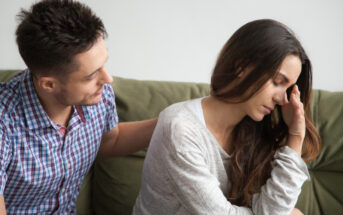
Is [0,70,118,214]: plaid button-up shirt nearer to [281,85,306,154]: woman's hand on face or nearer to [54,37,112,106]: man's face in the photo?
[54,37,112,106]: man's face

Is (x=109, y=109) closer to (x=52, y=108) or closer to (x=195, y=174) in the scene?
(x=52, y=108)

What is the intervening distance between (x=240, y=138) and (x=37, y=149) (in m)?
0.68

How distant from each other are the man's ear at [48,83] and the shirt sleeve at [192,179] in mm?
388

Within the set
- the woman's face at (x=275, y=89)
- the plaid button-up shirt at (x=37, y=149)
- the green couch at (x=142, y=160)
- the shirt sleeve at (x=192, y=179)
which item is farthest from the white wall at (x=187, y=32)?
the shirt sleeve at (x=192, y=179)

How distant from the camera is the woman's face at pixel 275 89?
1089 mm

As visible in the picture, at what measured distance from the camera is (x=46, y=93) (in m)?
Result: 1.15

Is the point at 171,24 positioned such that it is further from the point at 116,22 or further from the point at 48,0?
the point at 48,0

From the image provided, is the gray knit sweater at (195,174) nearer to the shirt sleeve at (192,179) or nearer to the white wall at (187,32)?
the shirt sleeve at (192,179)

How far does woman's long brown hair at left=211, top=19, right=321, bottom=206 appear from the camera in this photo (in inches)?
42.1

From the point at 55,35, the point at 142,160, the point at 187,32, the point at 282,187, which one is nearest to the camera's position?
the point at 55,35

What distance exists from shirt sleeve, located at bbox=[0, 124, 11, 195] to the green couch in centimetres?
50

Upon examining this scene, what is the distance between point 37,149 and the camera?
1.17m

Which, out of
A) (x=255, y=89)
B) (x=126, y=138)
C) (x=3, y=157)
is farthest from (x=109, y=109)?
(x=255, y=89)

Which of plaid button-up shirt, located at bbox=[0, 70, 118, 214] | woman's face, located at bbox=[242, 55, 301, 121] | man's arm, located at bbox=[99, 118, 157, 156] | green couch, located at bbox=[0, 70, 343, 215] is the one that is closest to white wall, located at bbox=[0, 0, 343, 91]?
green couch, located at bbox=[0, 70, 343, 215]
